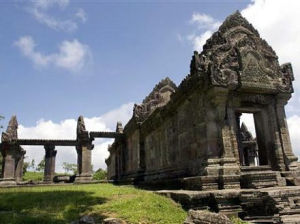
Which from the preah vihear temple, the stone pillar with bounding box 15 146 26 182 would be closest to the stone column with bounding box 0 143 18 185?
the stone pillar with bounding box 15 146 26 182

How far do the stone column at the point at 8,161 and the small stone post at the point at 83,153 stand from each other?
17.8 feet

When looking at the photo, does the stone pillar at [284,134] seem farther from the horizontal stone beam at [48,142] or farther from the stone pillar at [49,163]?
the stone pillar at [49,163]

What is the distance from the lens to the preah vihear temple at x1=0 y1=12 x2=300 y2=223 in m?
6.63

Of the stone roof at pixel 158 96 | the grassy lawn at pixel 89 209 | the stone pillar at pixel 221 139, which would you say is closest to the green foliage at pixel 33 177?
the stone roof at pixel 158 96

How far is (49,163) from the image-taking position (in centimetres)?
2555

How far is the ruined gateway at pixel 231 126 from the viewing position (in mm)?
7203

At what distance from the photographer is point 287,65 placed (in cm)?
1055

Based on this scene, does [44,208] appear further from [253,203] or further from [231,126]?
[231,126]

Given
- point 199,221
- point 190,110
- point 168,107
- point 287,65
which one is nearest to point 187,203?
point 199,221

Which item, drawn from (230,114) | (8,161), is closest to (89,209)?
(230,114)

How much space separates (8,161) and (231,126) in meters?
20.8

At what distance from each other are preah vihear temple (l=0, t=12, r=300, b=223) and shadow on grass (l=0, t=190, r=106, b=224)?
2551mm

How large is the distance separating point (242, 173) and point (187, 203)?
2.48 m

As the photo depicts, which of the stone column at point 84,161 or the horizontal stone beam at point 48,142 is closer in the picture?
the stone column at point 84,161
